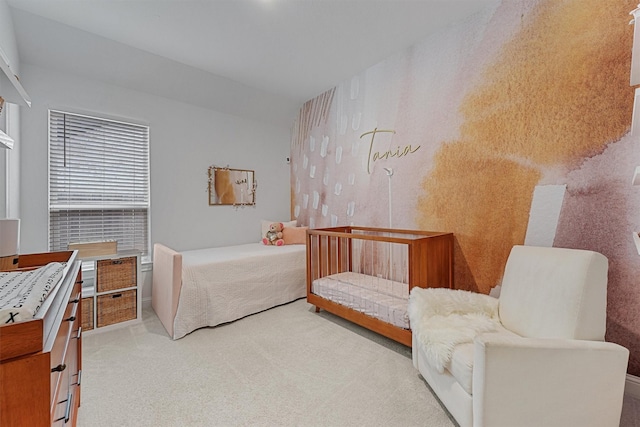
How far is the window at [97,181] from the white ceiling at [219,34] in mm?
528

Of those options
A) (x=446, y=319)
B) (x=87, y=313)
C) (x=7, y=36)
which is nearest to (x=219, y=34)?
(x=7, y=36)

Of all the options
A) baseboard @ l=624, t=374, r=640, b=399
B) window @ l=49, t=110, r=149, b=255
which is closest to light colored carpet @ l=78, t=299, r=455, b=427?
window @ l=49, t=110, r=149, b=255

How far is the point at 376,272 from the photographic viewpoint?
3.09 m

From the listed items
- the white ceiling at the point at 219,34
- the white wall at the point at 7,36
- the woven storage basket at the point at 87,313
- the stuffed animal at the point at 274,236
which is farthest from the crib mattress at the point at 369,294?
the white wall at the point at 7,36

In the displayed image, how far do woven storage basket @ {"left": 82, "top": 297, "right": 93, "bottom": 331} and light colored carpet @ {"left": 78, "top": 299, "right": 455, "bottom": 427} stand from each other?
0.29 ft

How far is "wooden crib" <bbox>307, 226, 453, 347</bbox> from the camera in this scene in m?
2.15

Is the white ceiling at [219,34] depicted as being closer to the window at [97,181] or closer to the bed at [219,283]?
the window at [97,181]

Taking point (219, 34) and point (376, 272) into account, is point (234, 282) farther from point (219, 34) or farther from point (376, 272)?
point (219, 34)

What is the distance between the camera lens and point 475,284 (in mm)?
2320

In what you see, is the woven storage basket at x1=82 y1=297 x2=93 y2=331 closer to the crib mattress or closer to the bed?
the bed

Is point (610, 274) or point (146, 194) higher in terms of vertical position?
point (146, 194)

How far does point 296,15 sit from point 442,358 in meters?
2.57

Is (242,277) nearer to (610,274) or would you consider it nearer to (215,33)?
(215,33)

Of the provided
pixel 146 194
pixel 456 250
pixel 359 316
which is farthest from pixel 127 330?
pixel 456 250
